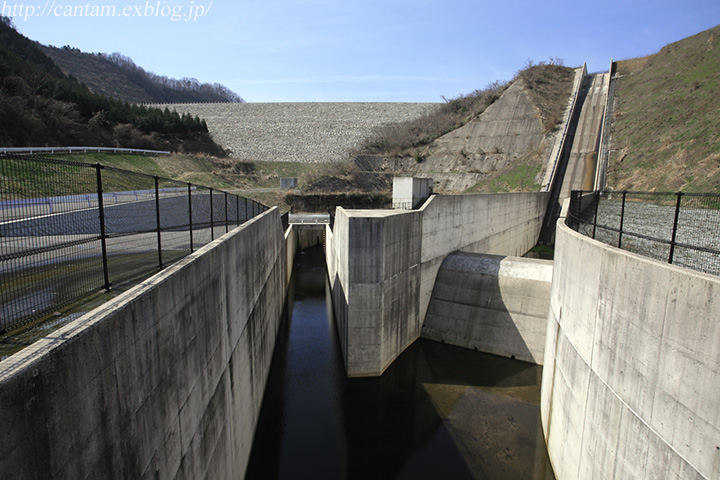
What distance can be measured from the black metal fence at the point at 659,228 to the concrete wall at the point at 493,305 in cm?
317

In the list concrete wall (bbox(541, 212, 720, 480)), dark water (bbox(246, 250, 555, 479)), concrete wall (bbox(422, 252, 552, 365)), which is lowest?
dark water (bbox(246, 250, 555, 479))

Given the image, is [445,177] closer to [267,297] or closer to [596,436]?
[267,297]

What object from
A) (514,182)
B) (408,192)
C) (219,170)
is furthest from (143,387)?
(219,170)

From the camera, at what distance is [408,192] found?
16109mm

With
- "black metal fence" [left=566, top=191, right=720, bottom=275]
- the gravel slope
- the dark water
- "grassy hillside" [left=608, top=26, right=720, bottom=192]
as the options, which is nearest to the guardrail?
the dark water

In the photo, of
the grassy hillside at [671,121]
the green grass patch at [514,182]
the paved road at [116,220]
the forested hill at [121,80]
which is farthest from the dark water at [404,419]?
the forested hill at [121,80]

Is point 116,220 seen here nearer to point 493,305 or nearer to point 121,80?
point 493,305

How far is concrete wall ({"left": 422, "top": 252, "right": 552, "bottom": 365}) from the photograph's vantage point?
590 inches

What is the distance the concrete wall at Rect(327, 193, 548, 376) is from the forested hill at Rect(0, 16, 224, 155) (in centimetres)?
2589

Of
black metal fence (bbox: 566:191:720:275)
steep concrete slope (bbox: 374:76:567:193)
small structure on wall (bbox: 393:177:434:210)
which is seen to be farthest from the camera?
steep concrete slope (bbox: 374:76:567:193)

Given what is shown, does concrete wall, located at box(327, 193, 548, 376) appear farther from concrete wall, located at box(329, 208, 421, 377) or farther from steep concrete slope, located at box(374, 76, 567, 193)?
steep concrete slope, located at box(374, 76, 567, 193)

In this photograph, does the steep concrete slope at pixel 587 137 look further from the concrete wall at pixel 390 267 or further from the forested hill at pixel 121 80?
the forested hill at pixel 121 80

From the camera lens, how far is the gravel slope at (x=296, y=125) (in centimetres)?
5447

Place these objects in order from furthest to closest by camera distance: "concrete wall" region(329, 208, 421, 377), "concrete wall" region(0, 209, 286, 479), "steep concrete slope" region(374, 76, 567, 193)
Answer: "steep concrete slope" region(374, 76, 567, 193)
"concrete wall" region(329, 208, 421, 377)
"concrete wall" region(0, 209, 286, 479)
